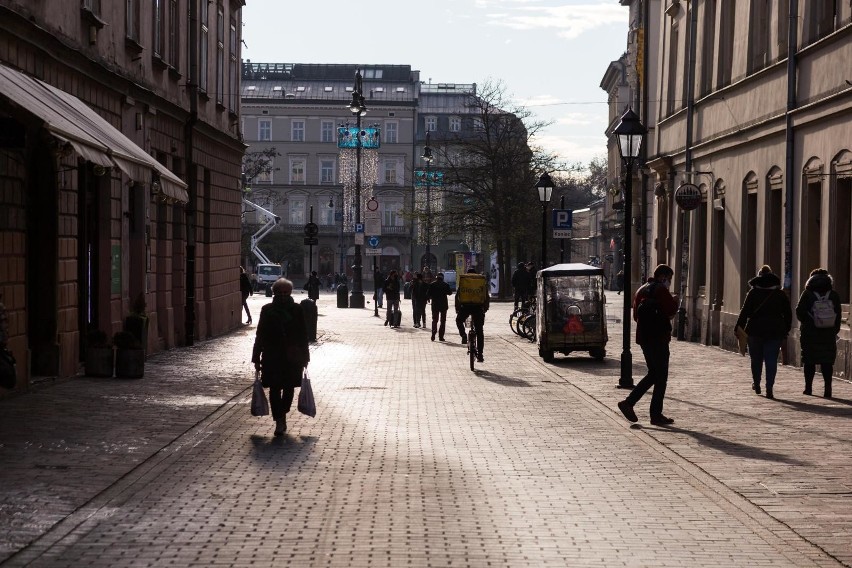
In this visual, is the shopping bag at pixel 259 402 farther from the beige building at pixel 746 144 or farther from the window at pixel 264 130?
the window at pixel 264 130

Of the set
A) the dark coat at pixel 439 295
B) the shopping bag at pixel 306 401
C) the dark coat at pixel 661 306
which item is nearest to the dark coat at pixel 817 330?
the dark coat at pixel 661 306

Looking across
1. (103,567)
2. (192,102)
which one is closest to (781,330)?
(103,567)

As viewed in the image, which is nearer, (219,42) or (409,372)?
(409,372)

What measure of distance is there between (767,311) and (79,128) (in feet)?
28.6

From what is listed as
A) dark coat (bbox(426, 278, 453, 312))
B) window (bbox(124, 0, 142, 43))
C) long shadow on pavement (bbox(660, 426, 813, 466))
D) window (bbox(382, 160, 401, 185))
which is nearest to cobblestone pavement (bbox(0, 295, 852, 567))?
long shadow on pavement (bbox(660, 426, 813, 466))

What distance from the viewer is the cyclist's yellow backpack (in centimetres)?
2504

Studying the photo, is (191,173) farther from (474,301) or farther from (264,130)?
(264,130)

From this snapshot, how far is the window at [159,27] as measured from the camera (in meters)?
26.1

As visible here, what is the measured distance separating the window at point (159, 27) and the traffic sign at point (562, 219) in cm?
1039

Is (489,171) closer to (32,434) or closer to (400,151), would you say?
(400,151)

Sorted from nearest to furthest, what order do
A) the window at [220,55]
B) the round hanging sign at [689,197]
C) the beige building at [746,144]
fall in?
1. the beige building at [746,144]
2. the round hanging sign at [689,197]
3. the window at [220,55]

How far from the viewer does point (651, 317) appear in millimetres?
14969

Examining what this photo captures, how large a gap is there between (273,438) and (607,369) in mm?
10949

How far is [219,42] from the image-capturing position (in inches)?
1371
